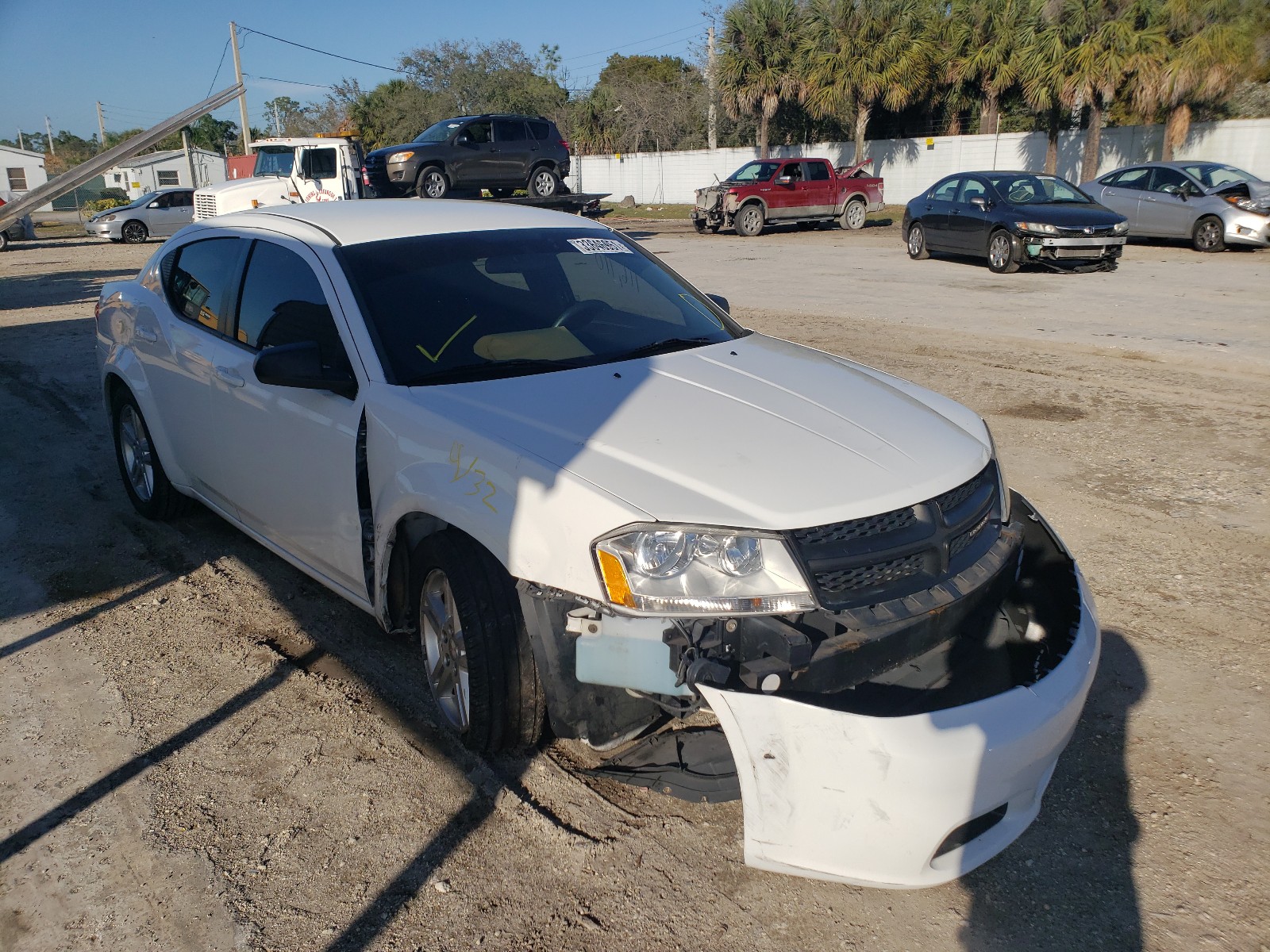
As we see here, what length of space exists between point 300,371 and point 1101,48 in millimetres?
30787

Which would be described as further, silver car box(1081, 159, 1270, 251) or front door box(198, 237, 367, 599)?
silver car box(1081, 159, 1270, 251)

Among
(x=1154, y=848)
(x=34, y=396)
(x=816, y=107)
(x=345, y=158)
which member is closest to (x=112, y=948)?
(x=1154, y=848)

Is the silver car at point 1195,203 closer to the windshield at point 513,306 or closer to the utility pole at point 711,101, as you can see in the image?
the windshield at point 513,306

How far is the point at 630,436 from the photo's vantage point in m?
2.78

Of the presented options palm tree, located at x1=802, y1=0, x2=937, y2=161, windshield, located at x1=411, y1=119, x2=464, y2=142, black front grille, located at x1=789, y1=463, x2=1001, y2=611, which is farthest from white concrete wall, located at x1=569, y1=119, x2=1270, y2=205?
black front grille, located at x1=789, y1=463, x2=1001, y2=611

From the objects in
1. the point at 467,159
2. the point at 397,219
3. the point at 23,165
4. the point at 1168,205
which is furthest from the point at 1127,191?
the point at 23,165

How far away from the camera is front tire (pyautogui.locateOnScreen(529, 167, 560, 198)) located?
2298 centimetres

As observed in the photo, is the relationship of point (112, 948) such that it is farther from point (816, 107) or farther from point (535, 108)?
point (535, 108)

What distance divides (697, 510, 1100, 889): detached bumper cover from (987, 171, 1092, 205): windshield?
15.2m

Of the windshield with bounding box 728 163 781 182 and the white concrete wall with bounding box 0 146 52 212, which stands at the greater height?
the white concrete wall with bounding box 0 146 52 212

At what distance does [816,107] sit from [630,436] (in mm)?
35780

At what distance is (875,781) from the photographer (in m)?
2.19

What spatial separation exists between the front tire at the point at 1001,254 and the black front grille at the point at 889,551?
46.0 feet

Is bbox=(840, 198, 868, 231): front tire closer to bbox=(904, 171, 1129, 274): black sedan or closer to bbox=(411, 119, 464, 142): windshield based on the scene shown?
bbox=(904, 171, 1129, 274): black sedan
